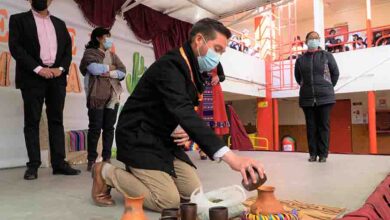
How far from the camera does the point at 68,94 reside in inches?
148

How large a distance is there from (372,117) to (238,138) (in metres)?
2.78

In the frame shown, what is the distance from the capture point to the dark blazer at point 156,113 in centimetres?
145

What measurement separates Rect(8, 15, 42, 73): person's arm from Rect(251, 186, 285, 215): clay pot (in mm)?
1875

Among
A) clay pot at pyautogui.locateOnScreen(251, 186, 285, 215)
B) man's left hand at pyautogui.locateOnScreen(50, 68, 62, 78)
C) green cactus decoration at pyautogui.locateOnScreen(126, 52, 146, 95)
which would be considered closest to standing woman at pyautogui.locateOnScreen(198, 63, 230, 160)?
green cactus decoration at pyautogui.locateOnScreen(126, 52, 146, 95)

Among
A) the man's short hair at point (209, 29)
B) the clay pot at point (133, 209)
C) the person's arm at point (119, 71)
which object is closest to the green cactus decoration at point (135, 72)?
the person's arm at point (119, 71)

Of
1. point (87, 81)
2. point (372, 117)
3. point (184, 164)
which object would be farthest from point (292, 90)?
point (184, 164)

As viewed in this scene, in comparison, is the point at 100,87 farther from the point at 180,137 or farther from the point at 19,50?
the point at 180,137

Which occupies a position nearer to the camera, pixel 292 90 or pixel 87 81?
pixel 87 81

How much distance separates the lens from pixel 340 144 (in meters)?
9.48

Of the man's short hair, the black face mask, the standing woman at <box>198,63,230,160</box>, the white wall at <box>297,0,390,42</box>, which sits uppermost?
the white wall at <box>297,0,390,42</box>

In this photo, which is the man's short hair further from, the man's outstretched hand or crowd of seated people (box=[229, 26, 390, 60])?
crowd of seated people (box=[229, 26, 390, 60])

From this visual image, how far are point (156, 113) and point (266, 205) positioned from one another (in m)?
0.66

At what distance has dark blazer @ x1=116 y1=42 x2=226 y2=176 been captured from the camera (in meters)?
1.45

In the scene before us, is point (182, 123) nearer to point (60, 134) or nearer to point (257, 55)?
point (60, 134)
